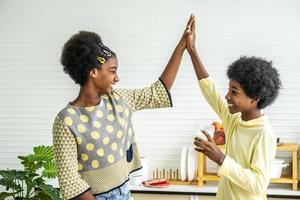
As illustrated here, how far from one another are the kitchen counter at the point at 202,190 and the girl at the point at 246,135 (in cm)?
127

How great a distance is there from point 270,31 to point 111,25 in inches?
49.6

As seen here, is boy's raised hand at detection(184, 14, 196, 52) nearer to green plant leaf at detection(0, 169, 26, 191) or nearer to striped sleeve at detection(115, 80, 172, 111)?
striped sleeve at detection(115, 80, 172, 111)

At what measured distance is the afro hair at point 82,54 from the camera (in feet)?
5.61

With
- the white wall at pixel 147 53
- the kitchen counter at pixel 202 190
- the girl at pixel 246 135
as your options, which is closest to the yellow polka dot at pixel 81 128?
the girl at pixel 246 135

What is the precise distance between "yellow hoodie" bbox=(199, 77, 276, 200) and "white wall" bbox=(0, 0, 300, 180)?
162cm

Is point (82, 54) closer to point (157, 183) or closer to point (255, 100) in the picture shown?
point (255, 100)

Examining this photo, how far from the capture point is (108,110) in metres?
1.75

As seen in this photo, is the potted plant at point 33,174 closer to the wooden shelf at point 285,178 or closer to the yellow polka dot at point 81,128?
the wooden shelf at point 285,178

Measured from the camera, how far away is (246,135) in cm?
200

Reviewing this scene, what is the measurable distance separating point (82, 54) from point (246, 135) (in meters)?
0.78

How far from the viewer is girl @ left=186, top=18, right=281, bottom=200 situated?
191cm

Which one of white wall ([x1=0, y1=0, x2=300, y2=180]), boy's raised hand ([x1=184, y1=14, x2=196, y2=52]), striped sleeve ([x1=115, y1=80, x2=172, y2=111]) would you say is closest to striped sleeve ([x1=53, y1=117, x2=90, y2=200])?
striped sleeve ([x1=115, y1=80, x2=172, y2=111])

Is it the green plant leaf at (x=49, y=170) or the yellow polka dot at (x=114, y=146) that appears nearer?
the yellow polka dot at (x=114, y=146)

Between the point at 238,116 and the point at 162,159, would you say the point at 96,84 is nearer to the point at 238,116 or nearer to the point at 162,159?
the point at 238,116
